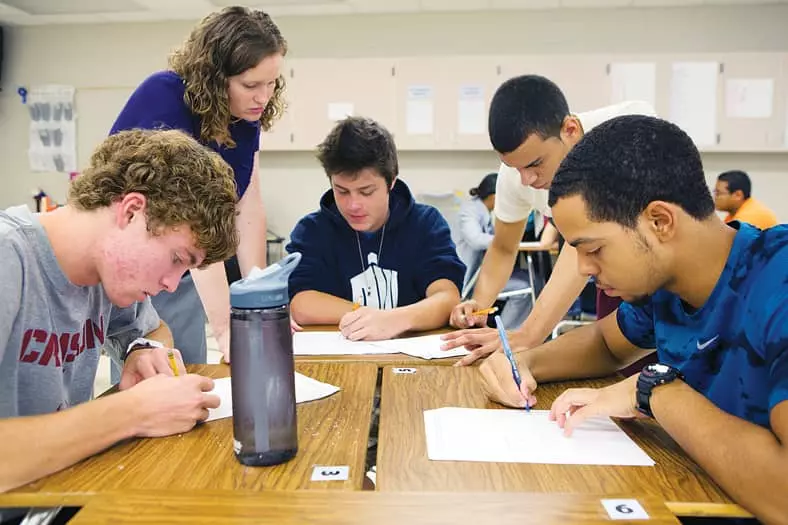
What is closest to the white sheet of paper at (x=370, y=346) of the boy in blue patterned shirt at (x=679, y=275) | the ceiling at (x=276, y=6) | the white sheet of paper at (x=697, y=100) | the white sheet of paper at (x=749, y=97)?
the boy in blue patterned shirt at (x=679, y=275)

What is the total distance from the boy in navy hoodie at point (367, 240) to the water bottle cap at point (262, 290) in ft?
3.33

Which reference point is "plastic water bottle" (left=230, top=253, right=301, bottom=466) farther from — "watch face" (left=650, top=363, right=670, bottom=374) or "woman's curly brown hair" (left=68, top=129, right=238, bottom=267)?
"watch face" (left=650, top=363, right=670, bottom=374)

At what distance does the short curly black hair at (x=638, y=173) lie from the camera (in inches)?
35.0

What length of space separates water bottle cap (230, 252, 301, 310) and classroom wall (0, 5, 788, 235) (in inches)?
182

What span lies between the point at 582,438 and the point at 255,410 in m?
0.47

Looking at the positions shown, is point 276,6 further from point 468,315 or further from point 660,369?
point 660,369

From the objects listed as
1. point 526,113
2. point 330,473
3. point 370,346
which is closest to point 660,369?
point 330,473

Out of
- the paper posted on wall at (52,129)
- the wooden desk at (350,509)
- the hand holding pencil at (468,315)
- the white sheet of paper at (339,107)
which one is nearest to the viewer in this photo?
the wooden desk at (350,509)

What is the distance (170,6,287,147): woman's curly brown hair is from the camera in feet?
5.09

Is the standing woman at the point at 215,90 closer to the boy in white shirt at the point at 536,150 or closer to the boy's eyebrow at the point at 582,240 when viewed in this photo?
the boy in white shirt at the point at 536,150

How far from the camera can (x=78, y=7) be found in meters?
5.02

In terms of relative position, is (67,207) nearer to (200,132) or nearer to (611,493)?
(200,132)

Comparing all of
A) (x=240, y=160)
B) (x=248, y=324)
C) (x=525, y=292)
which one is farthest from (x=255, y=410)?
(x=525, y=292)

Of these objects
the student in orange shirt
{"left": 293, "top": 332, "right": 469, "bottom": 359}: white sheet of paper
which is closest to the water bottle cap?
{"left": 293, "top": 332, "right": 469, "bottom": 359}: white sheet of paper
